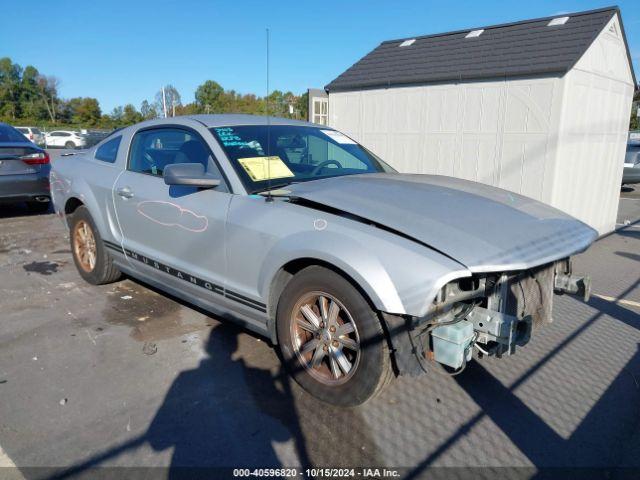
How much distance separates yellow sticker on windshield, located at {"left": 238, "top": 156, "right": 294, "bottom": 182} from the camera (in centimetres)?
329

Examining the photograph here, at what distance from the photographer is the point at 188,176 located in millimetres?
3129

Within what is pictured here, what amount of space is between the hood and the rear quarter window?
2213 millimetres

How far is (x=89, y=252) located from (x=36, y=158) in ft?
12.3

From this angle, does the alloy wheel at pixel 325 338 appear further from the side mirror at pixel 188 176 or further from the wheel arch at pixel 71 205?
the wheel arch at pixel 71 205

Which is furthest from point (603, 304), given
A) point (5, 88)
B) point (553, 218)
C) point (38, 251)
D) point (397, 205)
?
point (5, 88)

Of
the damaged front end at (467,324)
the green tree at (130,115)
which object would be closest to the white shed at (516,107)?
the damaged front end at (467,324)

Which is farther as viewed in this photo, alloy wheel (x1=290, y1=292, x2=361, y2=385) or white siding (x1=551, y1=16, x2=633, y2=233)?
white siding (x1=551, y1=16, x2=633, y2=233)

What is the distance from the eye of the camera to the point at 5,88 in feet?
242

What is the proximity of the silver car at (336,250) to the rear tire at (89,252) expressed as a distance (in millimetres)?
584

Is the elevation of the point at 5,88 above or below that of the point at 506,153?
above

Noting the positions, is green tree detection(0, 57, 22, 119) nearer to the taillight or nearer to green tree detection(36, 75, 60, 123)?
green tree detection(36, 75, 60, 123)

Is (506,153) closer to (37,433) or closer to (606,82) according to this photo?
(606,82)

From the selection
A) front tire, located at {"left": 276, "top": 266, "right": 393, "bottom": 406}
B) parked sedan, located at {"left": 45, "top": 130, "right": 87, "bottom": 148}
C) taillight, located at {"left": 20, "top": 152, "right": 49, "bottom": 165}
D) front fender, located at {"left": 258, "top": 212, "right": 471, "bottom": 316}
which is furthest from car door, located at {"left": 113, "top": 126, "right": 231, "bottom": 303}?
parked sedan, located at {"left": 45, "top": 130, "right": 87, "bottom": 148}

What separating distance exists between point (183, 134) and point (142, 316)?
1.58m
